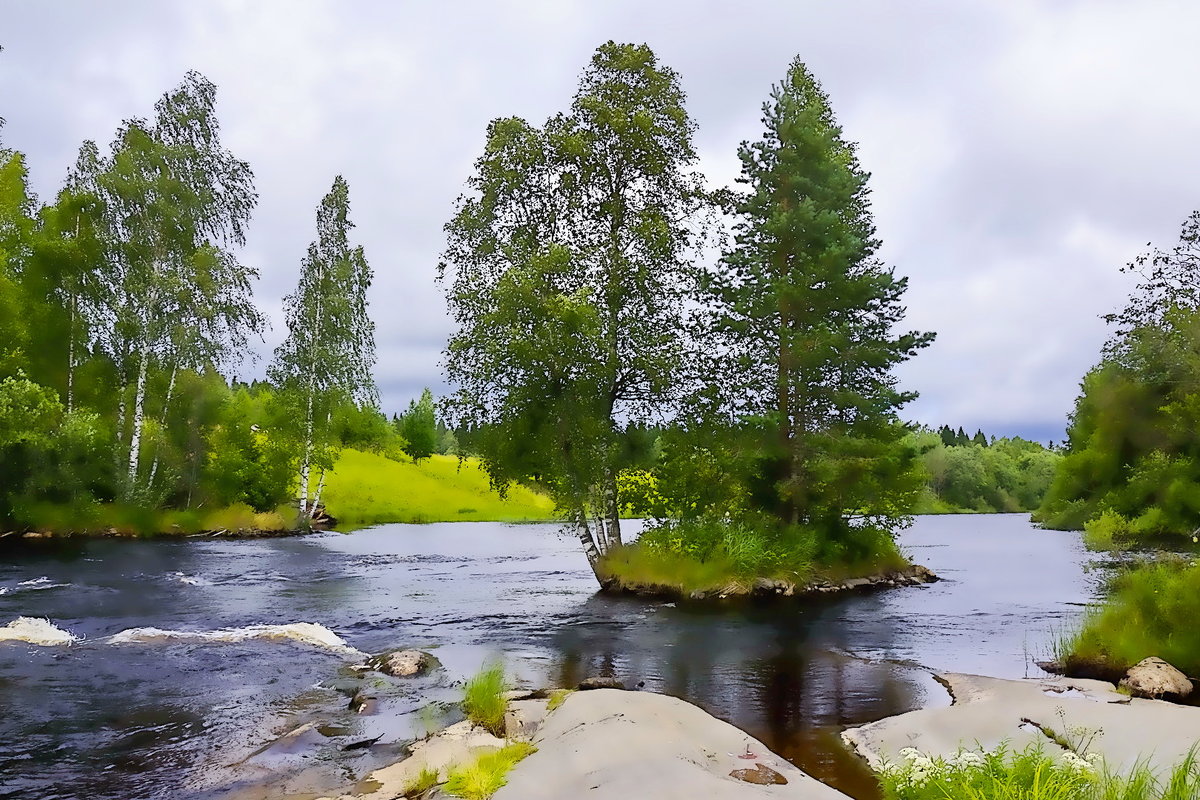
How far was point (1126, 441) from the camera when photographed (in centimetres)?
4138

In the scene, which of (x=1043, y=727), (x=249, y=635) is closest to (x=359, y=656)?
(x=249, y=635)

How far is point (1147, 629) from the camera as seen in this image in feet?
50.2

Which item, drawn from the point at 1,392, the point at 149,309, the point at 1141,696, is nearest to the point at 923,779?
the point at 1141,696

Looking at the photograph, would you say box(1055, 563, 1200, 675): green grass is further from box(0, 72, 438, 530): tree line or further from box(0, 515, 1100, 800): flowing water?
box(0, 72, 438, 530): tree line

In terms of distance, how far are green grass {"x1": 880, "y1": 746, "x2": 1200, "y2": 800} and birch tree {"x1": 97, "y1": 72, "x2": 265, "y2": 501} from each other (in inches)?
1795

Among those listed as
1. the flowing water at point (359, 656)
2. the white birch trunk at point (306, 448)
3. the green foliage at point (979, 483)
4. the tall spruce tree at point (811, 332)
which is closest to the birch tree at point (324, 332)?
the white birch trunk at point (306, 448)

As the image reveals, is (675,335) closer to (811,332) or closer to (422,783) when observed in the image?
(811,332)

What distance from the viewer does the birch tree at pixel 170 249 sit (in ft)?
147

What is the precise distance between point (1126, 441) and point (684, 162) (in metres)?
28.3

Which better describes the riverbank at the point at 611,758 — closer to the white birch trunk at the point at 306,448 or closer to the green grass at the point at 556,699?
the green grass at the point at 556,699

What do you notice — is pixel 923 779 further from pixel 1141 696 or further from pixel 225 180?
pixel 225 180

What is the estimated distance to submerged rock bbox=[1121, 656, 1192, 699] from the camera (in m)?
13.1

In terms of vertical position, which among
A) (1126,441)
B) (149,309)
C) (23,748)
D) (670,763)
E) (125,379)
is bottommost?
(23,748)

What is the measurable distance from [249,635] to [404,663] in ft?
18.5
